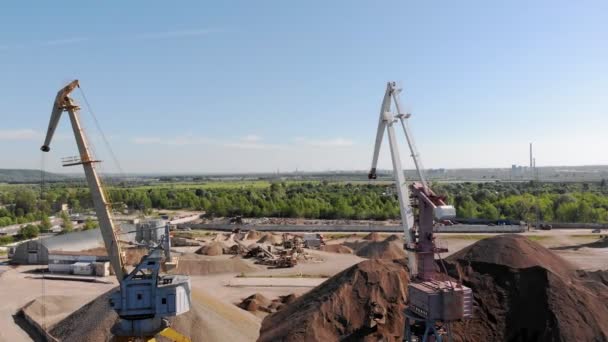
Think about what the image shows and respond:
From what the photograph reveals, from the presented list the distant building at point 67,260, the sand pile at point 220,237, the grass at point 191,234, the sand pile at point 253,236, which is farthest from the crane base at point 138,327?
the grass at point 191,234

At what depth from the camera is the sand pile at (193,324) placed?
27344mm

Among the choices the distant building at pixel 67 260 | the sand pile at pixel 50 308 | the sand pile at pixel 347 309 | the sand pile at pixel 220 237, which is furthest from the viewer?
the sand pile at pixel 220 237

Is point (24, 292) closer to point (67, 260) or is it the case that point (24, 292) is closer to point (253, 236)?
point (67, 260)

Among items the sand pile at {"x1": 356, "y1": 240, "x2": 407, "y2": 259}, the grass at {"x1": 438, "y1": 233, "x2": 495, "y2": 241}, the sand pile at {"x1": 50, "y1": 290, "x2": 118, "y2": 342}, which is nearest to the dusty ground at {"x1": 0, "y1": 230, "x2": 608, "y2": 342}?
the sand pile at {"x1": 356, "y1": 240, "x2": 407, "y2": 259}

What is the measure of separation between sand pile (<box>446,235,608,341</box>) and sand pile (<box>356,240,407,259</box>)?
2241 cm

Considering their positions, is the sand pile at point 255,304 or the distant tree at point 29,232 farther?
the distant tree at point 29,232

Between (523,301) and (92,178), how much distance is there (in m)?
24.0

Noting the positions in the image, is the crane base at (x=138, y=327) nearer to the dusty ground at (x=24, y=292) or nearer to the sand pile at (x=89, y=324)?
the sand pile at (x=89, y=324)

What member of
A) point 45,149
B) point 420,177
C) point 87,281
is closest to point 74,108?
point 45,149

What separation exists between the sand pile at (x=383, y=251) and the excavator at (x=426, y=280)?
29608 mm

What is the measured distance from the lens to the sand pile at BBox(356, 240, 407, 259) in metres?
55.6

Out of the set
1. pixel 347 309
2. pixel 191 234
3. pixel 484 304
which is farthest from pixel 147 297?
pixel 191 234

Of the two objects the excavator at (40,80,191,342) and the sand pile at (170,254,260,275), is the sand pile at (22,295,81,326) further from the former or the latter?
the excavator at (40,80,191,342)

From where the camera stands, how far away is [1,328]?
34281mm
